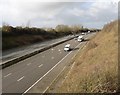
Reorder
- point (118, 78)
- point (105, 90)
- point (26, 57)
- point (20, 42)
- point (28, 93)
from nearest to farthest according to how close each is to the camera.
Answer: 1. point (105, 90)
2. point (118, 78)
3. point (28, 93)
4. point (26, 57)
5. point (20, 42)

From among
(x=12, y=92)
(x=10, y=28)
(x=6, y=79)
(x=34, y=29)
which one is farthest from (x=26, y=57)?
(x=34, y=29)

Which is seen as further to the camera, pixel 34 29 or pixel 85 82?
pixel 34 29

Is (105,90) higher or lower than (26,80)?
higher

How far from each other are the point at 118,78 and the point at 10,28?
80.3 m

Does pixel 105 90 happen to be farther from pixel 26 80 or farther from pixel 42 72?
pixel 42 72

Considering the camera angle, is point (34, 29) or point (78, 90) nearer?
point (78, 90)

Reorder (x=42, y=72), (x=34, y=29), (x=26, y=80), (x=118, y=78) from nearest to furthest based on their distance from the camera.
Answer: (x=118, y=78) < (x=26, y=80) < (x=42, y=72) < (x=34, y=29)

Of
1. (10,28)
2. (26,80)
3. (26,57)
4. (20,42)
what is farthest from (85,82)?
(10,28)

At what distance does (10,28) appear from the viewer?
95.4 metres

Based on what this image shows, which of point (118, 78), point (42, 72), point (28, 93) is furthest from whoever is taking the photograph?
point (42, 72)

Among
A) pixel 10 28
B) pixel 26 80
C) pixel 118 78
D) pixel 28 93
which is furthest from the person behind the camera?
pixel 10 28

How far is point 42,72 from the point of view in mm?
36031

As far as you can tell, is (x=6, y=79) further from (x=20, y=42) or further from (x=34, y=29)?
(x=34, y=29)

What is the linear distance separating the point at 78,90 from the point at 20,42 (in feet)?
232
